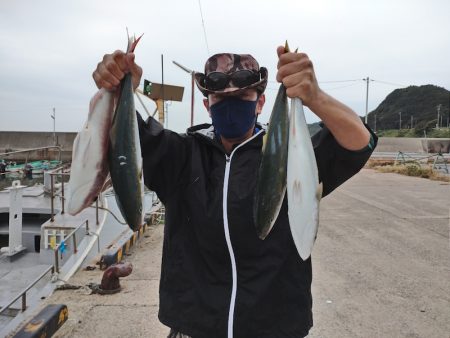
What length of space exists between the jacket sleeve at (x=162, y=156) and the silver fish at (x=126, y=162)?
19cm

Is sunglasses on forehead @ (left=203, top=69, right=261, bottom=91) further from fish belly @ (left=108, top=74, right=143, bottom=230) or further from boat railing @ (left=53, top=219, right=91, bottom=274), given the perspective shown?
boat railing @ (left=53, top=219, right=91, bottom=274)

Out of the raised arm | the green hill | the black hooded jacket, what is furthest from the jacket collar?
the green hill

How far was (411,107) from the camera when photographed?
404 feet

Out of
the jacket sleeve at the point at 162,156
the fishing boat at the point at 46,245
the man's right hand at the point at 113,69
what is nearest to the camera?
the man's right hand at the point at 113,69

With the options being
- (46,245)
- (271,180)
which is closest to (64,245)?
(46,245)

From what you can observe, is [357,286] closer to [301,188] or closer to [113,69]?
[301,188]

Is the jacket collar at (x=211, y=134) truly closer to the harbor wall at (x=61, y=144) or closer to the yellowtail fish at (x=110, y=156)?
the yellowtail fish at (x=110, y=156)

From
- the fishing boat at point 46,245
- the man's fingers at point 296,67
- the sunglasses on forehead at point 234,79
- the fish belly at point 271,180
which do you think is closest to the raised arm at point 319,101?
the man's fingers at point 296,67

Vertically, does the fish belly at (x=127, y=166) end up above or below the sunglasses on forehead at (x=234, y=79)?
below

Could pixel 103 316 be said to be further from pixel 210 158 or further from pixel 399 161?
pixel 399 161

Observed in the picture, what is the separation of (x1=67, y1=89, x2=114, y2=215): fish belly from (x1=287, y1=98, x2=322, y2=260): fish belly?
821 millimetres

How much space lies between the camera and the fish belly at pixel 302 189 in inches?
58.5

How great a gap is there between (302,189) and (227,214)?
45 centimetres

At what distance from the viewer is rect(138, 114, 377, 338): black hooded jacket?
1800mm
